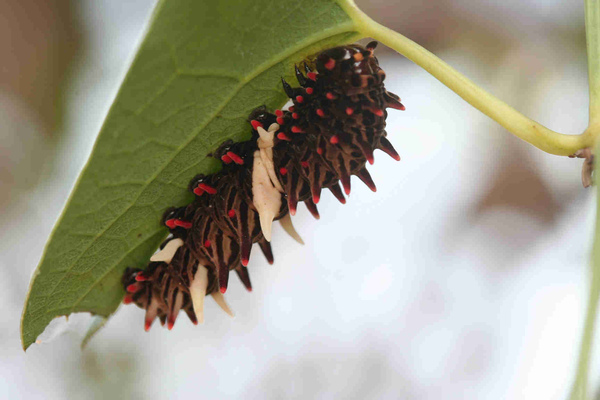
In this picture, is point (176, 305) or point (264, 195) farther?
point (176, 305)

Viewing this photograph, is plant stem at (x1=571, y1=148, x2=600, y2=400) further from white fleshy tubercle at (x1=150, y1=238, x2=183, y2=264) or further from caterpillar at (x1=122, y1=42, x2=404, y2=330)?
white fleshy tubercle at (x1=150, y1=238, x2=183, y2=264)

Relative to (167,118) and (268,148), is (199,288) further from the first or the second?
(167,118)

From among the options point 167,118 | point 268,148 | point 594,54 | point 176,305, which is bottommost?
point 176,305

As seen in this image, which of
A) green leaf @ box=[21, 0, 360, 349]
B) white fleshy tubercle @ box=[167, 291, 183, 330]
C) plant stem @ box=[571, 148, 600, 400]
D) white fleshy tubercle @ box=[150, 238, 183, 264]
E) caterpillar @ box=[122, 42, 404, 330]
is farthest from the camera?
white fleshy tubercle @ box=[167, 291, 183, 330]

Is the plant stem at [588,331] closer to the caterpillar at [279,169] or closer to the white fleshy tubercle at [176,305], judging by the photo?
the caterpillar at [279,169]

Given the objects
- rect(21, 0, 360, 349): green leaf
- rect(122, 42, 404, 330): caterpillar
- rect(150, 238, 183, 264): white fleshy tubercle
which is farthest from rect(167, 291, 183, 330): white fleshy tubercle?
rect(21, 0, 360, 349): green leaf

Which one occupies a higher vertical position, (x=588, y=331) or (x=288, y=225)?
(x=288, y=225)

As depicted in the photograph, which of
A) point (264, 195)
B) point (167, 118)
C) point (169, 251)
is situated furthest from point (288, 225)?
point (167, 118)
